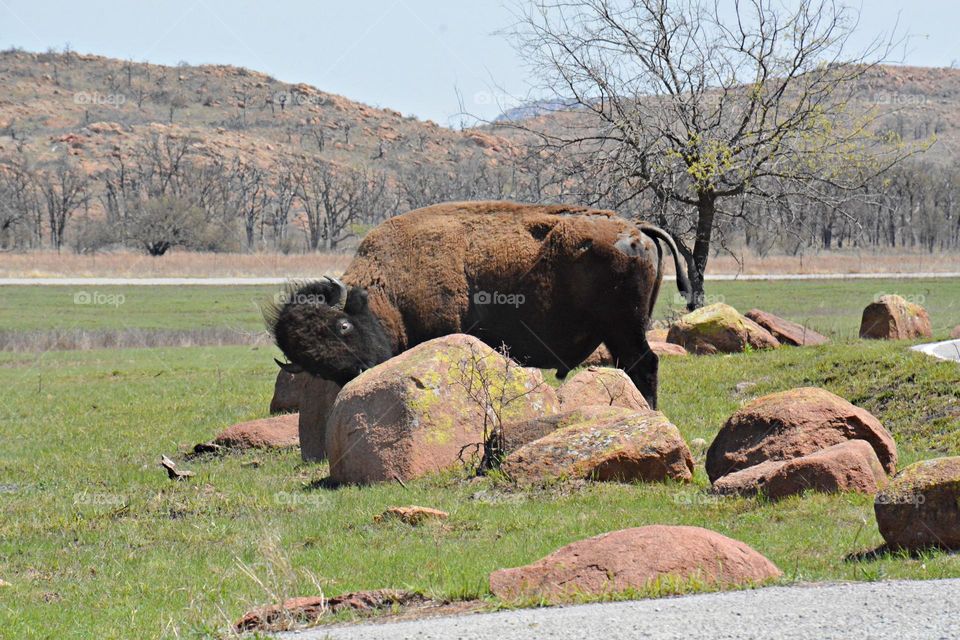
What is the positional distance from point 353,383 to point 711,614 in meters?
7.28

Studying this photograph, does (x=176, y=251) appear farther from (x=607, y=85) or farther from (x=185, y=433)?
(x=185, y=433)

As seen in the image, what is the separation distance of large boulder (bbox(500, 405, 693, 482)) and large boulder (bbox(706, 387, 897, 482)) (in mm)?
569

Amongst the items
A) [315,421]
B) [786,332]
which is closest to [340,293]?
[315,421]

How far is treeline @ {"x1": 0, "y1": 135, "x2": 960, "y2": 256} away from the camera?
76.2m

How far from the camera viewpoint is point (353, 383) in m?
12.8

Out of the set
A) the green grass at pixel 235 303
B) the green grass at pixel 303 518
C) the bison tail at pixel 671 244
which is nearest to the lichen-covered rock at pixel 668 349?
the green grass at pixel 303 518

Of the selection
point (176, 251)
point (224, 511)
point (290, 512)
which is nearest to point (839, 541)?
point (290, 512)

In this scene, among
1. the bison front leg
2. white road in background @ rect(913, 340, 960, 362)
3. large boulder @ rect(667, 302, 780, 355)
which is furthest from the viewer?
large boulder @ rect(667, 302, 780, 355)

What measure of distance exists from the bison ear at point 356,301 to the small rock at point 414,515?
4196 mm

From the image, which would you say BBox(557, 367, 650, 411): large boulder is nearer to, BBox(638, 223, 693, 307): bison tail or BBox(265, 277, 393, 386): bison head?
BBox(638, 223, 693, 307): bison tail

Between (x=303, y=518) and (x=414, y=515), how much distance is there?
3.96 ft

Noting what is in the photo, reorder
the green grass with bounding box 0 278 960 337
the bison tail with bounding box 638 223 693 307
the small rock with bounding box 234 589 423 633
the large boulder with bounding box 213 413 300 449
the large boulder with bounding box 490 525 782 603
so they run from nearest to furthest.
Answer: the small rock with bounding box 234 589 423 633 < the large boulder with bounding box 490 525 782 603 < the bison tail with bounding box 638 223 693 307 < the large boulder with bounding box 213 413 300 449 < the green grass with bounding box 0 278 960 337

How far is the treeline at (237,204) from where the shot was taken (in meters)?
76.2

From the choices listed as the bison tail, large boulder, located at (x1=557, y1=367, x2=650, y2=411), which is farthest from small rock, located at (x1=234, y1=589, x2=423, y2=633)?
the bison tail
